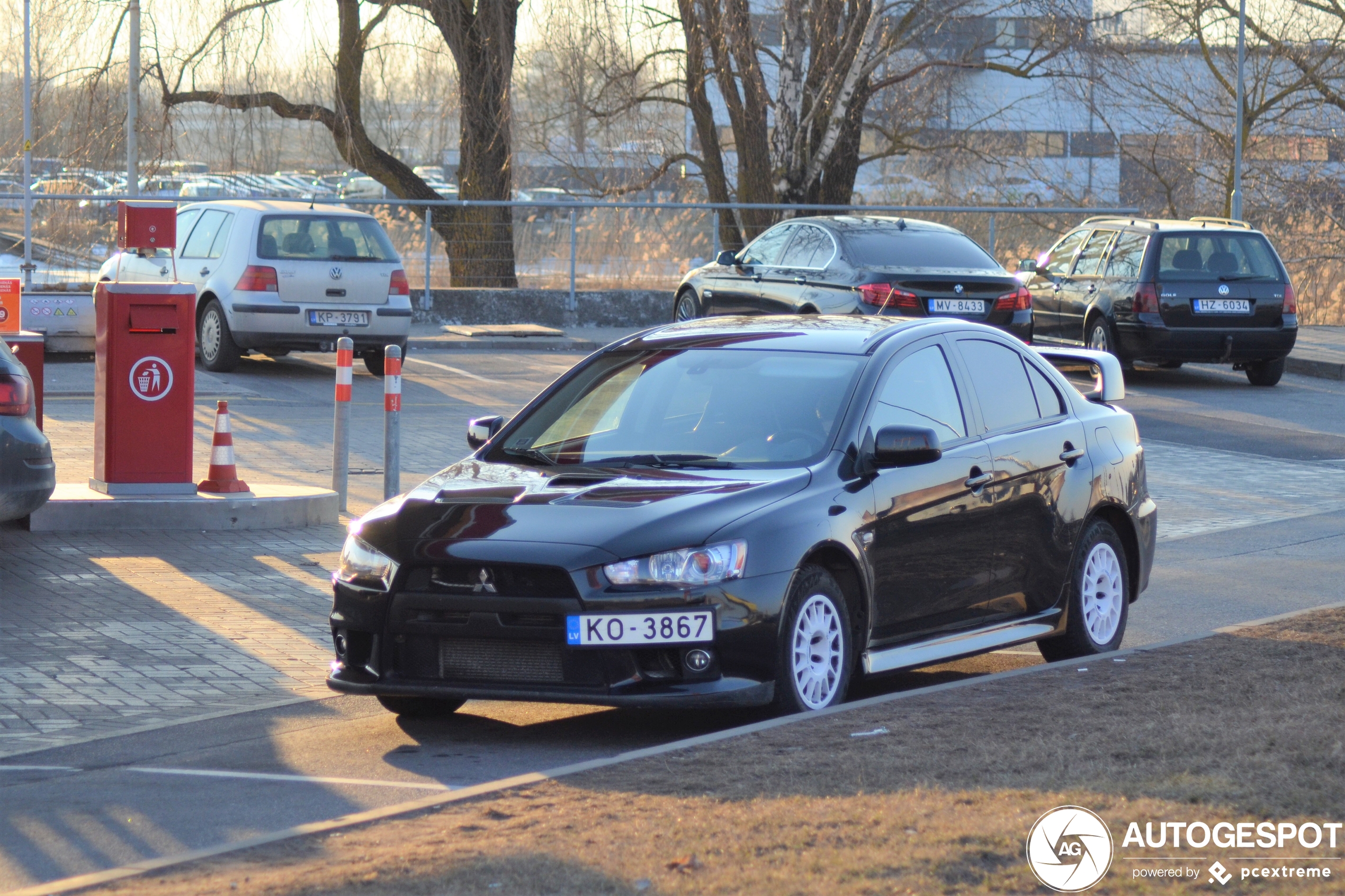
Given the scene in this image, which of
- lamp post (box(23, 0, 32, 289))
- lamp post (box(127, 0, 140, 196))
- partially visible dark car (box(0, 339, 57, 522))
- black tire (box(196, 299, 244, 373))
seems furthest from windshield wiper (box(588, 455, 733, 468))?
lamp post (box(127, 0, 140, 196))

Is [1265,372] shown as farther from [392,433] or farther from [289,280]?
[392,433]

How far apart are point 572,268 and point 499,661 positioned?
21352mm

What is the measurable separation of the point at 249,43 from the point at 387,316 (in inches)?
353

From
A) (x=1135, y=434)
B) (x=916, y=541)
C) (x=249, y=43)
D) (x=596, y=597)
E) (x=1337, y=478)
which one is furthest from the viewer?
(x=249, y=43)

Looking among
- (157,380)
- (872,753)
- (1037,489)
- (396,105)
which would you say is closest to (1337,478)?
(1037,489)

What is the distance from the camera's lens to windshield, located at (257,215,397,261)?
62.5ft

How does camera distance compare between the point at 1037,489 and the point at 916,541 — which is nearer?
the point at 916,541

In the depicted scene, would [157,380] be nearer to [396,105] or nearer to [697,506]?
[697,506]

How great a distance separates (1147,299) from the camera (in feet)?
66.2

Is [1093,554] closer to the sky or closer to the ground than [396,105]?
closer to the ground

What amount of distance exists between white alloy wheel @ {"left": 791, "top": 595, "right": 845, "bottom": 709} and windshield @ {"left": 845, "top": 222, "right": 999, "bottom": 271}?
11496 mm

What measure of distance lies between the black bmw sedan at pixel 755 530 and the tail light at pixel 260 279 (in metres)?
11.3

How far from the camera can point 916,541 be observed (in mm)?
7180

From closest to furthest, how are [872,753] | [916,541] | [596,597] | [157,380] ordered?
[872,753], [596,597], [916,541], [157,380]
